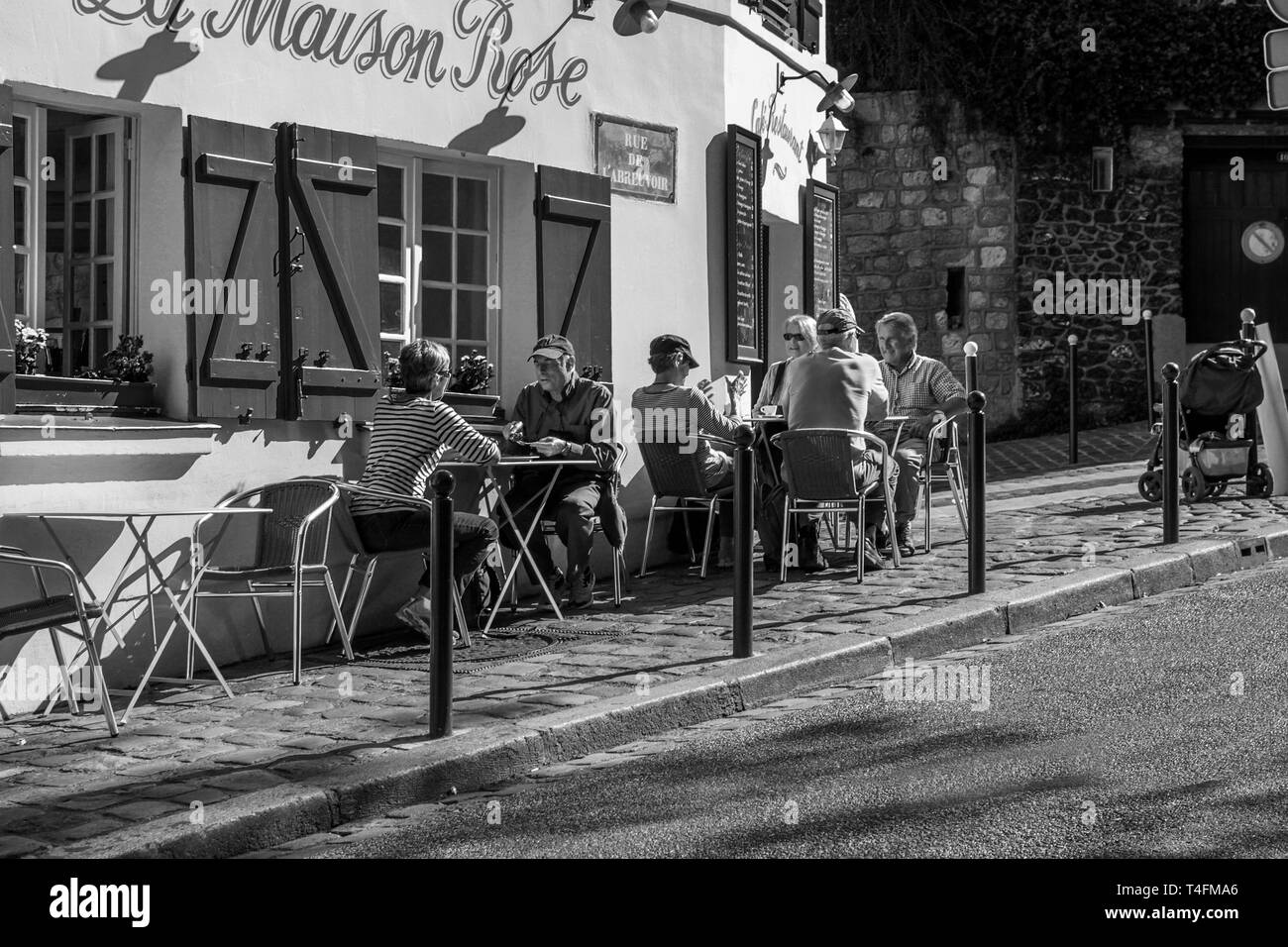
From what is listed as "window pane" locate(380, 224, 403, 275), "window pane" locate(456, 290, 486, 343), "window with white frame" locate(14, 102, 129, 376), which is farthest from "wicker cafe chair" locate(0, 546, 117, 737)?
"window pane" locate(456, 290, 486, 343)

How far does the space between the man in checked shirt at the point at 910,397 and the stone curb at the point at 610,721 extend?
4.35 feet

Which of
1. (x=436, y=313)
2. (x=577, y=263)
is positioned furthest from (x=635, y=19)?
(x=436, y=313)

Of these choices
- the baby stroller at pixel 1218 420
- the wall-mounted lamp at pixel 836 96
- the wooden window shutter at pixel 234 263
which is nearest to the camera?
the wooden window shutter at pixel 234 263

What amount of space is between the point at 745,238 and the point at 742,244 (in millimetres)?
68

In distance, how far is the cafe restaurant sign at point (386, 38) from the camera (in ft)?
23.7

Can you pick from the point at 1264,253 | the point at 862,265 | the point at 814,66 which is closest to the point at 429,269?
the point at 814,66

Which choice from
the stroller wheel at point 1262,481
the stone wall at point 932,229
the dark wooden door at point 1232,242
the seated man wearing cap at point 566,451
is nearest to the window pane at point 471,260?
the seated man wearing cap at point 566,451

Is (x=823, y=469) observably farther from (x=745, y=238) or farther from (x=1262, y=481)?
(x=1262, y=481)

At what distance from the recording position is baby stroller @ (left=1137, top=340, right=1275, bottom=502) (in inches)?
483

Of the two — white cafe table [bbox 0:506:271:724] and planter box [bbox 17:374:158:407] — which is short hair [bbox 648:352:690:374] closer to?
planter box [bbox 17:374:158:407]

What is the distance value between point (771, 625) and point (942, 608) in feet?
2.77

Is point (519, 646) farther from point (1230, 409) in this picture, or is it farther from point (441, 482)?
point (1230, 409)

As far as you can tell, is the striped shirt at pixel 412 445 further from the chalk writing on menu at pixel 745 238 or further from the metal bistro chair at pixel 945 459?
the chalk writing on menu at pixel 745 238

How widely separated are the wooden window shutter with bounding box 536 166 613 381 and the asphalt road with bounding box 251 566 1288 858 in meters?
3.32
